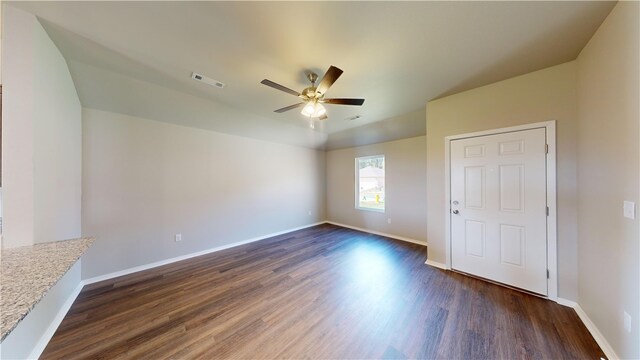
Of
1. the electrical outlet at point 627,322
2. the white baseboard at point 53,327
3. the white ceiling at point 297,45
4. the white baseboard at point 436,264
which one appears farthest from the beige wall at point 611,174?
the white baseboard at point 53,327

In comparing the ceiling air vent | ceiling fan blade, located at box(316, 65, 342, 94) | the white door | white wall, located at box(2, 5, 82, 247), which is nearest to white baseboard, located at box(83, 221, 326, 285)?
white wall, located at box(2, 5, 82, 247)

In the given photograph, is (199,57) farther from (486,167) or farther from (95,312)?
(486,167)

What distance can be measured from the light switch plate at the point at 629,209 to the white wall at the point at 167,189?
4764 mm

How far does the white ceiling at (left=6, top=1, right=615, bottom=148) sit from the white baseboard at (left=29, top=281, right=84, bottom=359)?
7.82 ft

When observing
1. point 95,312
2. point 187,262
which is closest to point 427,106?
point 187,262

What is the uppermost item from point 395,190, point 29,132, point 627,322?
point 29,132

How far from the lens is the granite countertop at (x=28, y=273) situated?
0.86m

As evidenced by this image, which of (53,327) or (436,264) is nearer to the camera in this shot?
(53,327)

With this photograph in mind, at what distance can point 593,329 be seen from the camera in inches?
66.8

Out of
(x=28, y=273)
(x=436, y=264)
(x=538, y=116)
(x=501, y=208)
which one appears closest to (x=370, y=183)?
(x=436, y=264)

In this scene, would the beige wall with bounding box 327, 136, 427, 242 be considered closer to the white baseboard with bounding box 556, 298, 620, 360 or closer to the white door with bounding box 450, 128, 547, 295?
the white door with bounding box 450, 128, 547, 295

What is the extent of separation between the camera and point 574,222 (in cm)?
204

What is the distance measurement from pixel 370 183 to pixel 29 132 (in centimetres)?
527

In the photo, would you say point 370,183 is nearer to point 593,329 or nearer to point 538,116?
point 538,116
